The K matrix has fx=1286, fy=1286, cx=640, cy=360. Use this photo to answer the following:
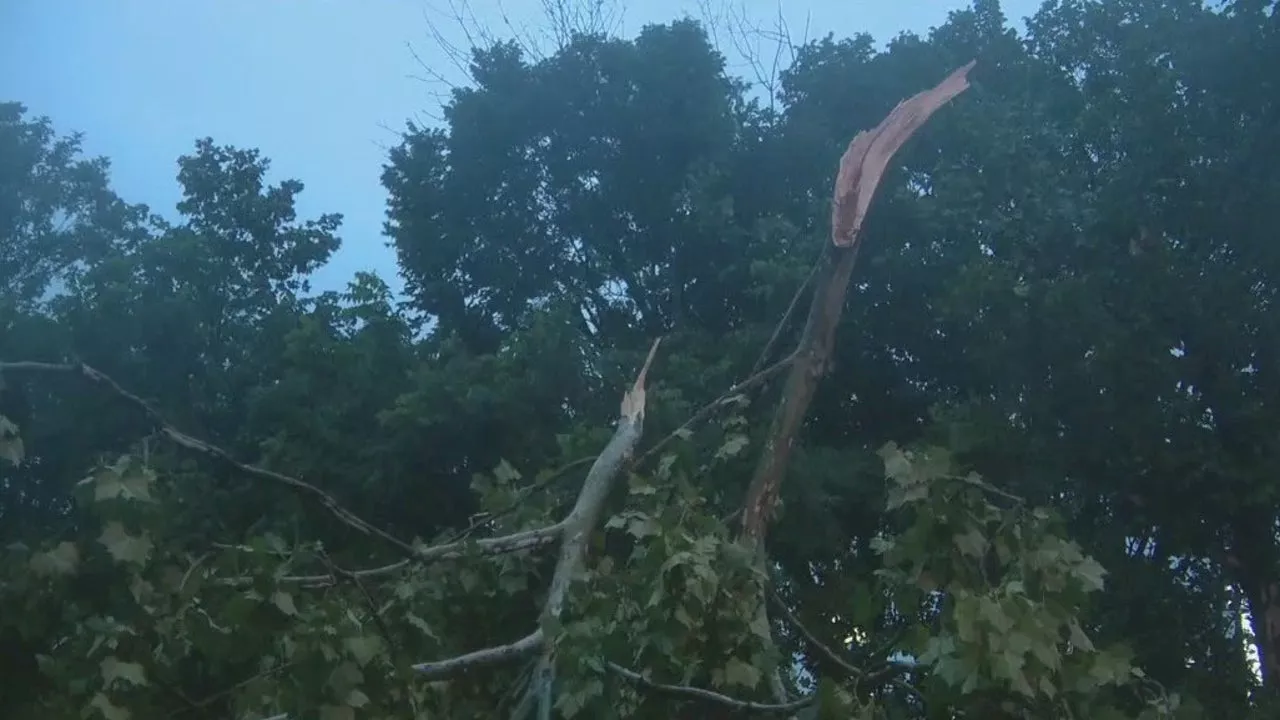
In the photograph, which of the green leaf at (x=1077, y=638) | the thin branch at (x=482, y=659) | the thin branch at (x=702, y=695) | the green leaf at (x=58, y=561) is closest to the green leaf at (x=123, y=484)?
the green leaf at (x=58, y=561)

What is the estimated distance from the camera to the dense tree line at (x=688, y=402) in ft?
9.65

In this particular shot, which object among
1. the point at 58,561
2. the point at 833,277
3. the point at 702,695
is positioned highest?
the point at 833,277

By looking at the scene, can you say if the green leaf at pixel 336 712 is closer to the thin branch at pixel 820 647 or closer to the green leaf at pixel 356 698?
the green leaf at pixel 356 698

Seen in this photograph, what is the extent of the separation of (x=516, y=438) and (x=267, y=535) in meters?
4.38

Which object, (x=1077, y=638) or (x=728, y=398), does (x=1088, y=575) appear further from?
(x=728, y=398)

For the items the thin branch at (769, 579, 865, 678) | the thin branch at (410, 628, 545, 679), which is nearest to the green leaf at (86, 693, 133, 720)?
the thin branch at (410, 628, 545, 679)

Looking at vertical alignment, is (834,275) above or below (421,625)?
above

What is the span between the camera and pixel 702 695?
2908 millimetres

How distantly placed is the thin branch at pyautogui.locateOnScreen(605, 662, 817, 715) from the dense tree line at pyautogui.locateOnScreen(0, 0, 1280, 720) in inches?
0.5

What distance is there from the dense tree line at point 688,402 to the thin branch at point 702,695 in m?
0.01

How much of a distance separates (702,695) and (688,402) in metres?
4.05

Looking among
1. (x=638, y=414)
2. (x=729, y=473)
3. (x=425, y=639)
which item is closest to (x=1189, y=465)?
(x=729, y=473)

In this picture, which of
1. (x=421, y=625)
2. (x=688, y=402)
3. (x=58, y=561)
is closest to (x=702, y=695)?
(x=421, y=625)

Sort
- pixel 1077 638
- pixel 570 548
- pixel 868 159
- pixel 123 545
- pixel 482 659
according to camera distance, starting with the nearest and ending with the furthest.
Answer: pixel 1077 638 < pixel 123 545 < pixel 482 659 < pixel 868 159 < pixel 570 548
